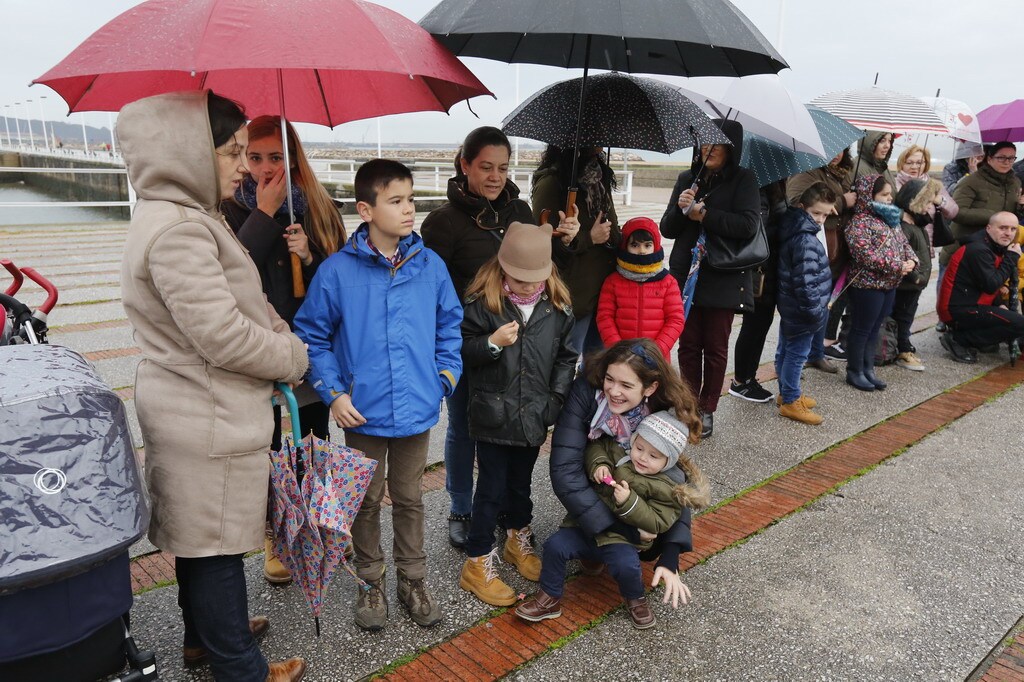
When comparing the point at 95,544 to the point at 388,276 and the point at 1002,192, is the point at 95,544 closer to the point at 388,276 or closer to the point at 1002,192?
the point at 388,276

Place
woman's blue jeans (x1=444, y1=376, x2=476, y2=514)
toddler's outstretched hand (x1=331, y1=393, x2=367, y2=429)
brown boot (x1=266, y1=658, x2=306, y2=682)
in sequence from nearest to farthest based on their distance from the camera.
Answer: brown boot (x1=266, y1=658, x2=306, y2=682)
toddler's outstretched hand (x1=331, y1=393, x2=367, y2=429)
woman's blue jeans (x1=444, y1=376, x2=476, y2=514)

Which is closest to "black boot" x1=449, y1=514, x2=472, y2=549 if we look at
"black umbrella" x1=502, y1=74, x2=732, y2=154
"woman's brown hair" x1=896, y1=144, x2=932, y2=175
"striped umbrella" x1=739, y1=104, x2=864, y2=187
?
"black umbrella" x1=502, y1=74, x2=732, y2=154

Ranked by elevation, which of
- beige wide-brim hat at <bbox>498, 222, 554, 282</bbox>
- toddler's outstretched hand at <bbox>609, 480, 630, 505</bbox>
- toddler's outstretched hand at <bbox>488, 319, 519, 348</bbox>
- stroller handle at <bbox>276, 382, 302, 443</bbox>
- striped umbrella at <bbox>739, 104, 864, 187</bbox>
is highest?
striped umbrella at <bbox>739, 104, 864, 187</bbox>

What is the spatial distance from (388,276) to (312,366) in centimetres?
41

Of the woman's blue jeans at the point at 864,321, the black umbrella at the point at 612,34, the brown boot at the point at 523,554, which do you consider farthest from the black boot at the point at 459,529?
the woman's blue jeans at the point at 864,321

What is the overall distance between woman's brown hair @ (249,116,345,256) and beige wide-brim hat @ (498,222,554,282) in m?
0.68

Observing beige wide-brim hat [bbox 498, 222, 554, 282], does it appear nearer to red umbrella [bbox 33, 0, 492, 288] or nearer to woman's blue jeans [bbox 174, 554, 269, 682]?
red umbrella [bbox 33, 0, 492, 288]

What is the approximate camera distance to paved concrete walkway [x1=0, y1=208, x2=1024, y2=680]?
2525 mm

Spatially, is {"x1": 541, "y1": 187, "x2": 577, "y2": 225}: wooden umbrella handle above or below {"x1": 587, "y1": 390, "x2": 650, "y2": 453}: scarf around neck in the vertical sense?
above

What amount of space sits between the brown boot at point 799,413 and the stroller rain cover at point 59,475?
4.17 m

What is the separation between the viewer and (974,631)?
9.02 feet

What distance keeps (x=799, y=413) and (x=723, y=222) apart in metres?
1.55

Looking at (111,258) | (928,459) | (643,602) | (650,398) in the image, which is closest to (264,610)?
(643,602)

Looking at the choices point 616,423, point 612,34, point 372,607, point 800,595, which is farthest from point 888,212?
point 372,607
